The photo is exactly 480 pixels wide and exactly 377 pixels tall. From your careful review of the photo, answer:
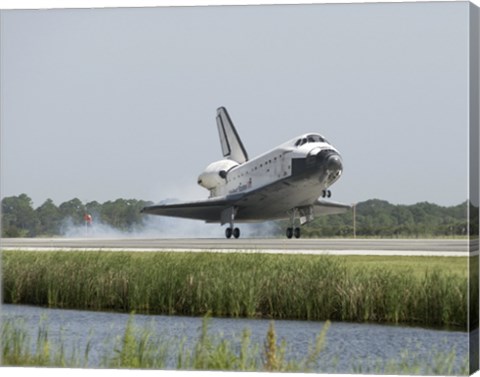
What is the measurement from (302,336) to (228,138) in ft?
24.4

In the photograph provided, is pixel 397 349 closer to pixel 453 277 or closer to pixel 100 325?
pixel 453 277

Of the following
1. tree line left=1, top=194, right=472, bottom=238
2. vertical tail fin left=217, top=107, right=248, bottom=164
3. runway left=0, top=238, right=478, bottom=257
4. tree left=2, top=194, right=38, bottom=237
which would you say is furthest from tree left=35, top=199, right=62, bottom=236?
vertical tail fin left=217, top=107, right=248, bottom=164

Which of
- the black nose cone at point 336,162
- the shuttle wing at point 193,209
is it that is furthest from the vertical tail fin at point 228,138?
the black nose cone at point 336,162

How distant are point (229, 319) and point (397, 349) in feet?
12.5

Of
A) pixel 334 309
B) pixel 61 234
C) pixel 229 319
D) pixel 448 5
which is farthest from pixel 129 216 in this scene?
pixel 448 5

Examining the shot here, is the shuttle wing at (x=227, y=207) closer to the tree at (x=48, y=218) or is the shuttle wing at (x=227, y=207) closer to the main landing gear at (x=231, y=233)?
the main landing gear at (x=231, y=233)

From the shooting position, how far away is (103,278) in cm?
2114

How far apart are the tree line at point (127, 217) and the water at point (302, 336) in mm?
1756

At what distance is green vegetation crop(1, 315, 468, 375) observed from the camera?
14672 mm

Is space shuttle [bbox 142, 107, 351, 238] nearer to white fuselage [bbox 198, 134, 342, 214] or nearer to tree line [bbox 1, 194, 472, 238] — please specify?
white fuselage [bbox 198, 134, 342, 214]

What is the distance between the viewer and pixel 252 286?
18844mm

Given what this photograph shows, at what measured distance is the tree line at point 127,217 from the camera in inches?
624

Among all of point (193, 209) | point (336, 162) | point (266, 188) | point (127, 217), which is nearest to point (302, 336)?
point (336, 162)

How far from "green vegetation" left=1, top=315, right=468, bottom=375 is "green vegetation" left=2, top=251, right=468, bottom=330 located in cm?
151
